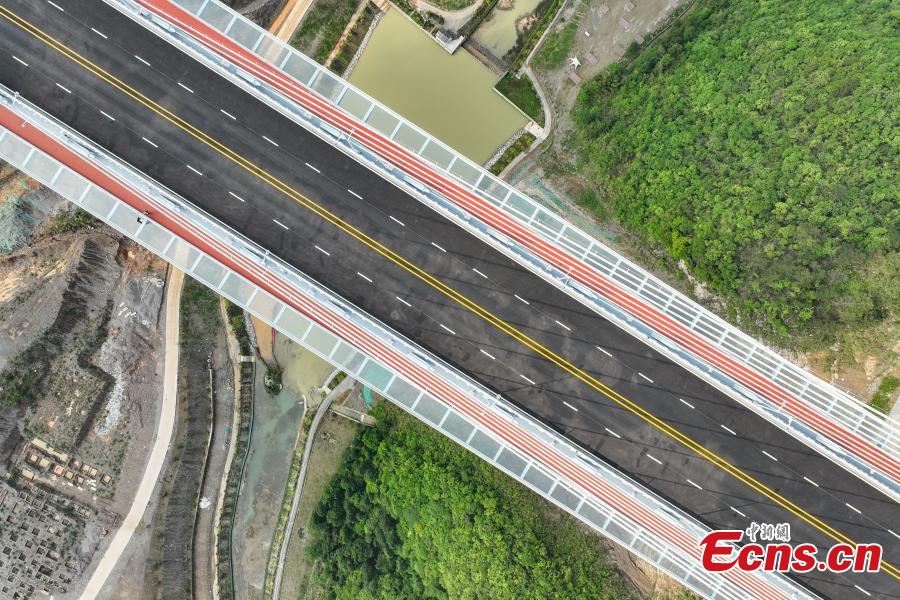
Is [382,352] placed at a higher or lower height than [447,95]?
lower

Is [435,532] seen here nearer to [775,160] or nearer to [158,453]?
[158,453]

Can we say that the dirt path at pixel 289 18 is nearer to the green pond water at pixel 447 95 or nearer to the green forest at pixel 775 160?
the green pond water at pixel 447 95

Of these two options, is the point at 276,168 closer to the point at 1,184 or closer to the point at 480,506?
the point at 1,184

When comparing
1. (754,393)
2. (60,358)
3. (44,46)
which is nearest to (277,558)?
(60,358)

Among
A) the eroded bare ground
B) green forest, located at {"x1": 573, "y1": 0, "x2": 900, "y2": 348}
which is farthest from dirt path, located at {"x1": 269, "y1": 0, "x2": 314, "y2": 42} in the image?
green forest, located at {"x1": 573, "y1": 0, "x2": 900, "y2": 348}

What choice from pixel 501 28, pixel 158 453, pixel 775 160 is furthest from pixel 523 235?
pixel 158 453

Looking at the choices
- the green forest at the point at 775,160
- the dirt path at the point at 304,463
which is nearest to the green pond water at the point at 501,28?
the green forest at the point at 775,160
